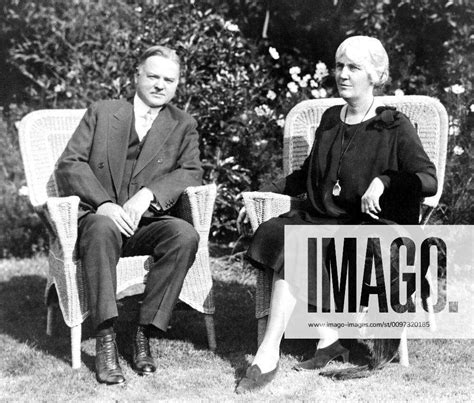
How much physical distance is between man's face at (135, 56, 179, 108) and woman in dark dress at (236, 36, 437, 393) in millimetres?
846

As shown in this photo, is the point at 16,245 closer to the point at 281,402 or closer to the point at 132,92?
the point at 132,92

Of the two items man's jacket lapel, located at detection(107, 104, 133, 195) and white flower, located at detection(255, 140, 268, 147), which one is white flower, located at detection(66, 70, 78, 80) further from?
man's jacket lapel, located at detection(107, 104, 133, 195)

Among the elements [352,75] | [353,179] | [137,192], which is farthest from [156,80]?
[353,179]

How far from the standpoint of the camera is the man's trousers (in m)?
3.48

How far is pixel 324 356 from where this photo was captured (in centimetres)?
362

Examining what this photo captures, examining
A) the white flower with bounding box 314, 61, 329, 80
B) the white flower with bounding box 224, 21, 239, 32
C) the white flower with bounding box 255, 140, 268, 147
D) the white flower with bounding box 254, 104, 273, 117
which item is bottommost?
the white flower with bounding box 255, 140, 268, 147

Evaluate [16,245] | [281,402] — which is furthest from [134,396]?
[16,245]

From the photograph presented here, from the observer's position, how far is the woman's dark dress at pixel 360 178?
348cm

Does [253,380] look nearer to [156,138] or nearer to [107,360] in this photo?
[107,360]

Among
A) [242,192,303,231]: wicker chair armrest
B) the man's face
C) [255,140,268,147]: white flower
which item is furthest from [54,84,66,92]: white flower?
[242,192,303,231]: wicker chair armrest

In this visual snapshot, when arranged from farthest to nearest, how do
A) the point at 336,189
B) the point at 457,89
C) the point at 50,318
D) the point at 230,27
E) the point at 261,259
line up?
the point at 230,27 < the point at 457,89 < the point at 50,318 < the point at 336,189 < the point at 261,259

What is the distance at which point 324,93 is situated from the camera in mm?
5180

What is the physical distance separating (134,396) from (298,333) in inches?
36.1

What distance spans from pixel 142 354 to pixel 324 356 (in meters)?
0.86
